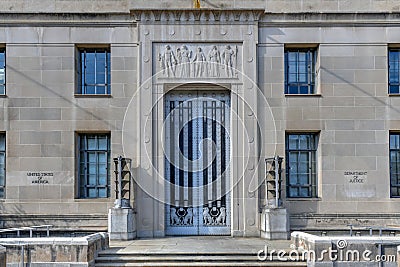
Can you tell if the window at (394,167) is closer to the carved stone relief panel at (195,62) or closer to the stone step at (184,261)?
the carved stone relief panel at (195,62)

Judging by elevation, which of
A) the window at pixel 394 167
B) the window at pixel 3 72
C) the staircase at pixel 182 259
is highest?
the window at pixel 3 72

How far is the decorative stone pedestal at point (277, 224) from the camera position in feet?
62.5

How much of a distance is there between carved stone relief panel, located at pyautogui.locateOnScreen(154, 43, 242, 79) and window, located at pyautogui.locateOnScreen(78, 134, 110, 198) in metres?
3.16

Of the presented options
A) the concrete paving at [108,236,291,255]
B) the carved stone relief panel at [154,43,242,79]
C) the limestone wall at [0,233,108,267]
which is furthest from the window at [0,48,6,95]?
the limestone wall at [0,233,108,267]

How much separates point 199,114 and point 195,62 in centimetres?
181

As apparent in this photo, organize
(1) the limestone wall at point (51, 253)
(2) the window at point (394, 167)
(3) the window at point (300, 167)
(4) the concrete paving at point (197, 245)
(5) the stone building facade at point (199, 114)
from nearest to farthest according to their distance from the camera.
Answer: (1) the limestone wall at point (51, 253)
(4) the concrete paving at point (197, 245)
(5) the stone building facade at point (199, 114)
(2) the window at point (394, 167)
(3) the window at point (300, 167)

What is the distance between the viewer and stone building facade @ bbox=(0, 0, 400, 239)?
20.2m

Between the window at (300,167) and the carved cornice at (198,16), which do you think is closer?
the carved cornice at (198,16)

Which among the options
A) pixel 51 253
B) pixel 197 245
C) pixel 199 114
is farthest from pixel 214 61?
pixel 51 253

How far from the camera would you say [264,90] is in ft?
67.2

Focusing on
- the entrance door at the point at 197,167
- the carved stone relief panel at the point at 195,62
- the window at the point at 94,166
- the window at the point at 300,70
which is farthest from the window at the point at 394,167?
the window at the point at 94,166

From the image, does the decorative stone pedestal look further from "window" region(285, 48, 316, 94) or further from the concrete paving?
"window" region(285, 48, 316, 94)

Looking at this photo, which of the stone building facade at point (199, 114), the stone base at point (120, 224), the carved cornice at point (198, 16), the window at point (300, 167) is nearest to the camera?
the stone base at point (120, 224)

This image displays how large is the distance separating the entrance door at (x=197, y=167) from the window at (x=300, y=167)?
7.07 feet
